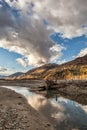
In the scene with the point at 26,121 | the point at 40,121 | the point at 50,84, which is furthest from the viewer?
the point at 50,84

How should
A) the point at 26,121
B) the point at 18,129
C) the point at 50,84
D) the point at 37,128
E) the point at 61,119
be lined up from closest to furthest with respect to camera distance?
the point at 18,129 < the point at 37,128 < the point at 26,121 < the point at 61,119 < the point at 50,84

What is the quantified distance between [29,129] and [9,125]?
2.06 metres

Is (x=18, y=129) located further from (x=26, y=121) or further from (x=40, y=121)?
(x=40, y=121)

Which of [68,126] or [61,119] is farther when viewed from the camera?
[61,119]

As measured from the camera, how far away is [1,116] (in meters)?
26.6

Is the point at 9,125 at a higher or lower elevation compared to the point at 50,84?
lower

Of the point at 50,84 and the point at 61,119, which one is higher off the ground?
the point at 50,84

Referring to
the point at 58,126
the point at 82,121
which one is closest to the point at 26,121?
the point at 58,126

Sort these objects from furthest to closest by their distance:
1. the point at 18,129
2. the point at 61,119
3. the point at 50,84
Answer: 1. the point at 50,84
2. the point at 61,119
3. the point at 18,129

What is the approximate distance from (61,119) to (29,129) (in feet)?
28.3

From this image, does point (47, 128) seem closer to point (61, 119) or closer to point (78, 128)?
point (78, 128)

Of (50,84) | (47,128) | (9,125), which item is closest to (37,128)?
(47,128)

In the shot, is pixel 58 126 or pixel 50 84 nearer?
pixel 58 126

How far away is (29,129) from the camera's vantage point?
22953mm
